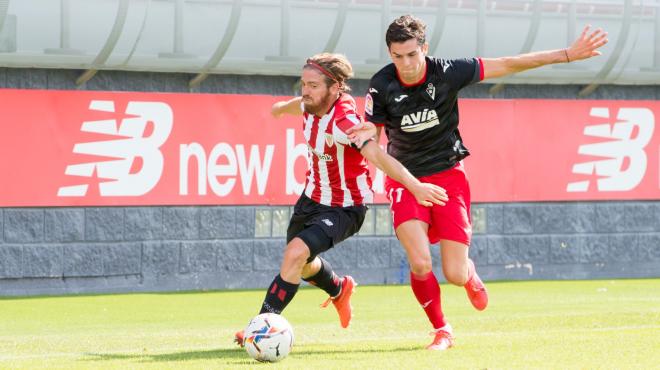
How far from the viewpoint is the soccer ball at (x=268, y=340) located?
769cm

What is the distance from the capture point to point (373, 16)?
15.1m

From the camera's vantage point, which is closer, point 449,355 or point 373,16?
point 449,355

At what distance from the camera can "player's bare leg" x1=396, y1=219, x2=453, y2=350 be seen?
8.62 metres

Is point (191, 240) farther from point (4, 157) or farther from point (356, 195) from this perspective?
point (356, 195)

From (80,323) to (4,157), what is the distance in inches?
103

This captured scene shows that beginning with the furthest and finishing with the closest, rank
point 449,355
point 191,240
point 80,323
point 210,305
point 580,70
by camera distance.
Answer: point 580,70
point 191,240
point 210,305
point 80,323
point 449,355

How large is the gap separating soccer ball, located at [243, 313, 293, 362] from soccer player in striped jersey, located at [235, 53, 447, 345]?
0.63m

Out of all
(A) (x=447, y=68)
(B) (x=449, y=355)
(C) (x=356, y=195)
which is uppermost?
(A) (x=447, y=68)

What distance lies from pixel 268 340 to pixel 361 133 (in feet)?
4.64

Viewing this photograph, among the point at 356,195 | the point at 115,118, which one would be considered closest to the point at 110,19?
the point at 115,118

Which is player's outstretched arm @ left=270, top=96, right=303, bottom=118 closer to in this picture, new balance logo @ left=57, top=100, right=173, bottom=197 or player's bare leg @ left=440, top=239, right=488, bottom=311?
player's bare leg @ left=440, top=239, right=488, bottom=311

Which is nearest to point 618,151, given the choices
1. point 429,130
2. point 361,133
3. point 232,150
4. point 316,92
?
point 232,150

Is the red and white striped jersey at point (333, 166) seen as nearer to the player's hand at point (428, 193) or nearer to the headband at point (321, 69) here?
the headband at point (321, 69)

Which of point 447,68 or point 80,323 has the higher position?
point 447,68
